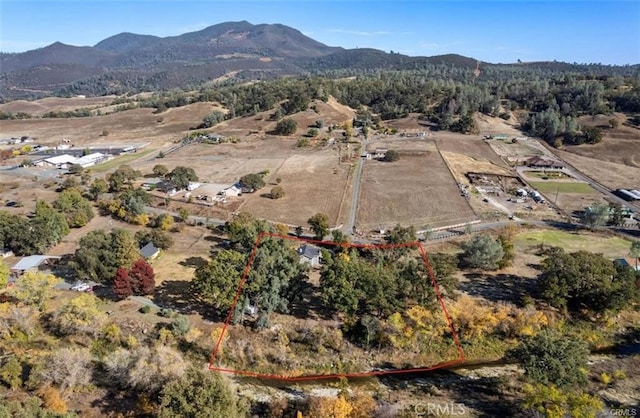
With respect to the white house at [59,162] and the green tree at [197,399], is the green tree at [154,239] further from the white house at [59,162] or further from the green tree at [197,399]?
the white house at [59,162]

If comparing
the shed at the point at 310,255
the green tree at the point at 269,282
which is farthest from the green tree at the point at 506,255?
the green tree at the point at 269,282

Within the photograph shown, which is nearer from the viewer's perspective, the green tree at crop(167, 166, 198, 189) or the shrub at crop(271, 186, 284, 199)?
the shrub at crop(271, 186, 284, 199)

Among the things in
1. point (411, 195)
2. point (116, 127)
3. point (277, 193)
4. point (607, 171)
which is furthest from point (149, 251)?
point (116, 127)

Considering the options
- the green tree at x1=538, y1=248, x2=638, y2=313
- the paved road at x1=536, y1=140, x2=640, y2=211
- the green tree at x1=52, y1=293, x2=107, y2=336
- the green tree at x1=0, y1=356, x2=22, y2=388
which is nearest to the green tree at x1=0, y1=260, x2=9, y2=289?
the green tree at x1=52, y1=293, x2=107, y2=336

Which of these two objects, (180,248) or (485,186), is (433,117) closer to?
(485,186)

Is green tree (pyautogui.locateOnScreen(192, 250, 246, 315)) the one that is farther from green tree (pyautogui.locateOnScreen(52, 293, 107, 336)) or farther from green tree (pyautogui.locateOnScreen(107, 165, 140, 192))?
green tree (pyautogui.locateOnScreen(107, 165, 140, 192))

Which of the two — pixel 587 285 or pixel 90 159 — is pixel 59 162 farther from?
pixel 587 285

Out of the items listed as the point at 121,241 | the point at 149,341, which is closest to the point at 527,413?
the point at 149,341
